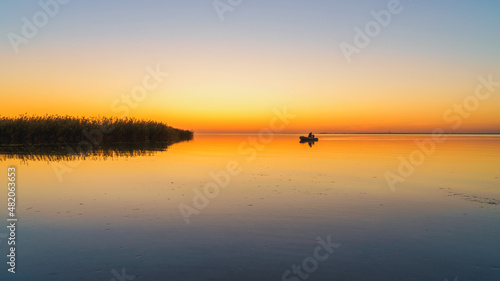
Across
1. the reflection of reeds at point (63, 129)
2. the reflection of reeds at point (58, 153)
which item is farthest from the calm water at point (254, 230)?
the reflection of reeds at point (63, 129)

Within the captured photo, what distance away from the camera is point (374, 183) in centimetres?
1877

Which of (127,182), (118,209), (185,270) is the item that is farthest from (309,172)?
(185,270)

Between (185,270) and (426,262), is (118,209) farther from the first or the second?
(426,262)

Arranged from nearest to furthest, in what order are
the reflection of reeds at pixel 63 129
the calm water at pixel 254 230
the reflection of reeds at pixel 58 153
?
the calm water at pixel 254 230 < the reflection of reeds at pixel 58 153 < the reflection of reeds at pixel 63 129

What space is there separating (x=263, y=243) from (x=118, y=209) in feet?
20.7

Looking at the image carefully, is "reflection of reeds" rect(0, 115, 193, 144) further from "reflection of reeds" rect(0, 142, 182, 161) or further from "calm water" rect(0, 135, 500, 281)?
"calm water" rect(0, 135, 500, 281)

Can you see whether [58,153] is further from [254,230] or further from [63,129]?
[254,230]

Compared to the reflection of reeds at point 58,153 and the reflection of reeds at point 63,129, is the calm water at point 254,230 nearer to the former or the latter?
the reflection of reeds at point 58,153

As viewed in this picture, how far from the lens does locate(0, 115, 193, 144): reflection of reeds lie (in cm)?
4762

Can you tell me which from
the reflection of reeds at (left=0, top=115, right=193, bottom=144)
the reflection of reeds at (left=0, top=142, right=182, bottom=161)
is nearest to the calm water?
the reflection of reeds at (left=0, top=142, right=182, bottom=161)

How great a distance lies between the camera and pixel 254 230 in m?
9.91

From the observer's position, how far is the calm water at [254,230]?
719cm

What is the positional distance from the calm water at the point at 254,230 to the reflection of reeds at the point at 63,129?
34.9 m

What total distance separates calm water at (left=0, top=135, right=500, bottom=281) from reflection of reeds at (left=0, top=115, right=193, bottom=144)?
34.9 metres
